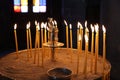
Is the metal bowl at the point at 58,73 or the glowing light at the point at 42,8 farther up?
the glowing light at the point at 42,8

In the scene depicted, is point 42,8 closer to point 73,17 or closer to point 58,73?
point 73,17

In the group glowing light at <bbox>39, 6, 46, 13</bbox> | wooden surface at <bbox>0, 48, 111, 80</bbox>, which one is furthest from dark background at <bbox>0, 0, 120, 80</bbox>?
wooden surface at <bbox>0, 48, 111, 80</bbox>

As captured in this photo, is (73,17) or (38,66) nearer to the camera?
(38,66)

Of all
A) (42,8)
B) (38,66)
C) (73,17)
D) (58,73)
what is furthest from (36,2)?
(58,73)

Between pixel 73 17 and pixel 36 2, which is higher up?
pixel 36 2

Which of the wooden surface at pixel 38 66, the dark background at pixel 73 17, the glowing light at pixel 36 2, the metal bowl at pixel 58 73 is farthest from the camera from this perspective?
the glowing light at pixel 36 2

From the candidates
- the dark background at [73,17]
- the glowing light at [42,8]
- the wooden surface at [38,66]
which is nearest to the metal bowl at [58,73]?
the wooden surface at [38,66]

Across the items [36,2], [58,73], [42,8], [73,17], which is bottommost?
[58,73]

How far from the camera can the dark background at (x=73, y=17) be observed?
4.54 m

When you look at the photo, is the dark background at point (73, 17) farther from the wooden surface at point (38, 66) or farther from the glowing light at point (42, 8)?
the wooden surface at point (38, 66)

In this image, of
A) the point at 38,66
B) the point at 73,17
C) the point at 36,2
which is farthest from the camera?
the point at 36,2

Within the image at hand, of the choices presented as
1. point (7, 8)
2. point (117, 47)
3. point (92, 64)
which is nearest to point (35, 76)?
point (92, 64)

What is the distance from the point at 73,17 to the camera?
5.53 m

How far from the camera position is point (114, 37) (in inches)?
179
